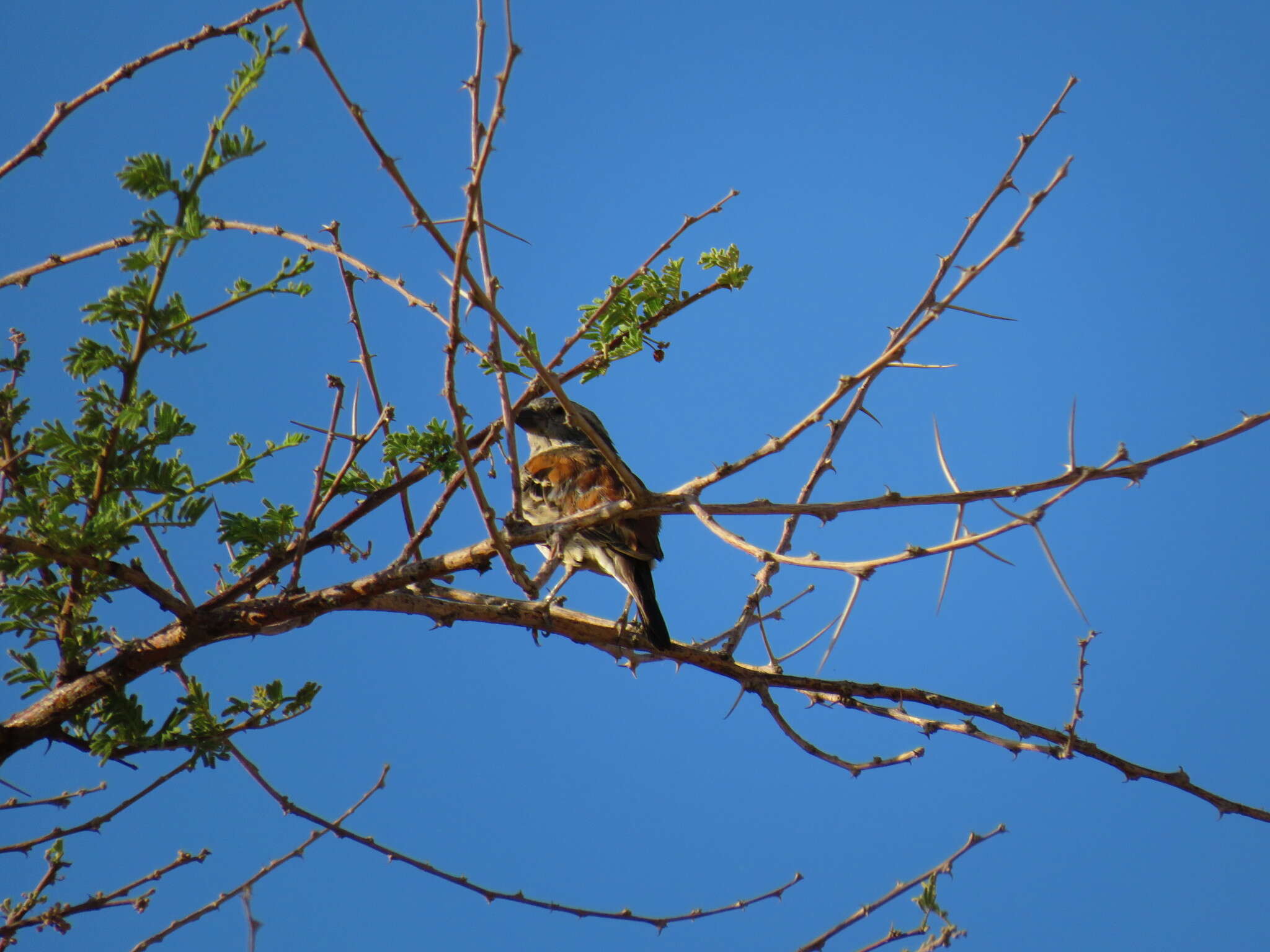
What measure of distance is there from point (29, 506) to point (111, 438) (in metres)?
0.38

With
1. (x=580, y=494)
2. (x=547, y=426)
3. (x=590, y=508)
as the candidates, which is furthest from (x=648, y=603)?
(x=547, y=426)

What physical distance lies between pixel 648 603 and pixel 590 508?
1.71ft

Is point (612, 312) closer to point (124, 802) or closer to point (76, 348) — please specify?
point (76, 348)

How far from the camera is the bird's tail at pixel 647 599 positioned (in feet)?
14.8

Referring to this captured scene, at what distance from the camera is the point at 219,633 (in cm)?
334

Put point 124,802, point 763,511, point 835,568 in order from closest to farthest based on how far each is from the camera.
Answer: point 835,568, point 763,511, point 124,802

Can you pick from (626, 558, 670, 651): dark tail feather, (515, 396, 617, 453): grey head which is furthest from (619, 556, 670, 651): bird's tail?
(515, 396, 617, 453): grey head

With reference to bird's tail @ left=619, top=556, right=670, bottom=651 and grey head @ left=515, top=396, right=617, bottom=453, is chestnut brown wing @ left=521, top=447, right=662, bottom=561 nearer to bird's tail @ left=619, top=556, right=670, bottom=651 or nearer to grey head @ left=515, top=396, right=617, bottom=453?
bird's tail @ left=619, top=556, right=670, bottom=651

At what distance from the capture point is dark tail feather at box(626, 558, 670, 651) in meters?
4.50

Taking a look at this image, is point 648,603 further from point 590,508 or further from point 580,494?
point 580,494

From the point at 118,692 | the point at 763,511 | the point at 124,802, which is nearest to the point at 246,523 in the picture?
the point at 118,692

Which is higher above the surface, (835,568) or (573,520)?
(573,520)

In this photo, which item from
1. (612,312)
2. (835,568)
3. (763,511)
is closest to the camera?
(835,568)

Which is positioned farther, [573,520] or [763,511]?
[573,520]
